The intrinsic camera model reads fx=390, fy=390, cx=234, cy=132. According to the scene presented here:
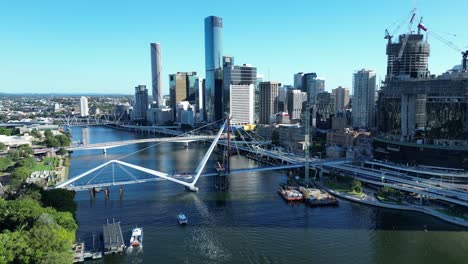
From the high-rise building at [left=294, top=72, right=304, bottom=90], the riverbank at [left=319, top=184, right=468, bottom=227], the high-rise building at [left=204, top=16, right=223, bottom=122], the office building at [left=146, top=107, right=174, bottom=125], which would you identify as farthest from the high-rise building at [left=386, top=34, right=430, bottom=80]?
the high-rise building at [left=294, top=72, right=304, bottom=90]

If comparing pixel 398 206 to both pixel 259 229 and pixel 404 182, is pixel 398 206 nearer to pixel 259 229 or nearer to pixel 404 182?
pixel 404 182

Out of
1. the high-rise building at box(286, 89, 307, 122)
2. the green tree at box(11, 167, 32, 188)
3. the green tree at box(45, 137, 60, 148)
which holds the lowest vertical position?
the green tree at box(11, 167, 32, 188)

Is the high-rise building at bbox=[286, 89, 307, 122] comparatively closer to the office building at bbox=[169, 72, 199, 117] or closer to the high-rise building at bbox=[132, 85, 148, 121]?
the office building at bbox=[169, 72, 199, 117]

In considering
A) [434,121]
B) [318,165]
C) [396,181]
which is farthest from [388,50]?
[396,181]

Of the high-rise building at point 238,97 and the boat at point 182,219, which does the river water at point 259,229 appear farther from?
the high-rise building at point 238,97

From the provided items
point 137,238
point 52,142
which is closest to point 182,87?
point 52,142

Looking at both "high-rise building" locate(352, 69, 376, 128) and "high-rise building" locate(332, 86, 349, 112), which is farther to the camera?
"high-rise building" locate(332, 86, 349, 112)

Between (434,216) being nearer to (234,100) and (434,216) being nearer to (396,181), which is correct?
(396,181)
